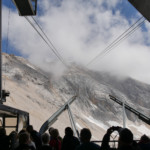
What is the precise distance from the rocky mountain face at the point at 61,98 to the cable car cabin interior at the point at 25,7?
37.9 meters

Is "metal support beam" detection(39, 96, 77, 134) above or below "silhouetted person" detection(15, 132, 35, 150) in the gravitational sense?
above

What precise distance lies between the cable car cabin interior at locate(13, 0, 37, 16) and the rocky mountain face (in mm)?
37944

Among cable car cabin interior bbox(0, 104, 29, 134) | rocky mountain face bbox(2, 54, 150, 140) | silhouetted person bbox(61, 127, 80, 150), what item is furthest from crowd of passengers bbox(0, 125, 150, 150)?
rocky mountain face bbox(2, 54, 150, 140)

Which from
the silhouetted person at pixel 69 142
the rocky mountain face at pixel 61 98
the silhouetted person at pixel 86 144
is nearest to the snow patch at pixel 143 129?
the rocky mountain face at pixel 61 98

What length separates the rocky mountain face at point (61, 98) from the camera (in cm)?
5250

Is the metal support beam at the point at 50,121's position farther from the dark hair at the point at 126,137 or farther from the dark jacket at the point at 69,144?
the dark hair at the point at 126,137

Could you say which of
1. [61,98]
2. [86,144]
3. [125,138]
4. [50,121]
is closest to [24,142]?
[86,144]

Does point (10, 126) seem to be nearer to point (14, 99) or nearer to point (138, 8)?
point (138, 8)

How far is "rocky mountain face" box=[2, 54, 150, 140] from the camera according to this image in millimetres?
52500

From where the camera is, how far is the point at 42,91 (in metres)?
63.9

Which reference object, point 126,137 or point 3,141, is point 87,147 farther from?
point 3,141

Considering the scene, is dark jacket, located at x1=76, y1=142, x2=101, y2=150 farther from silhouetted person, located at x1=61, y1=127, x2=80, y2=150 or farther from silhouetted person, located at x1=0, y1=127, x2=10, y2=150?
silhouetted person, located at x1=0, y1=127, x2=10, y2=150

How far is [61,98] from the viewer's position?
6650 centimetres

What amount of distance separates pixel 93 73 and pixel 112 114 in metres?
40.4
